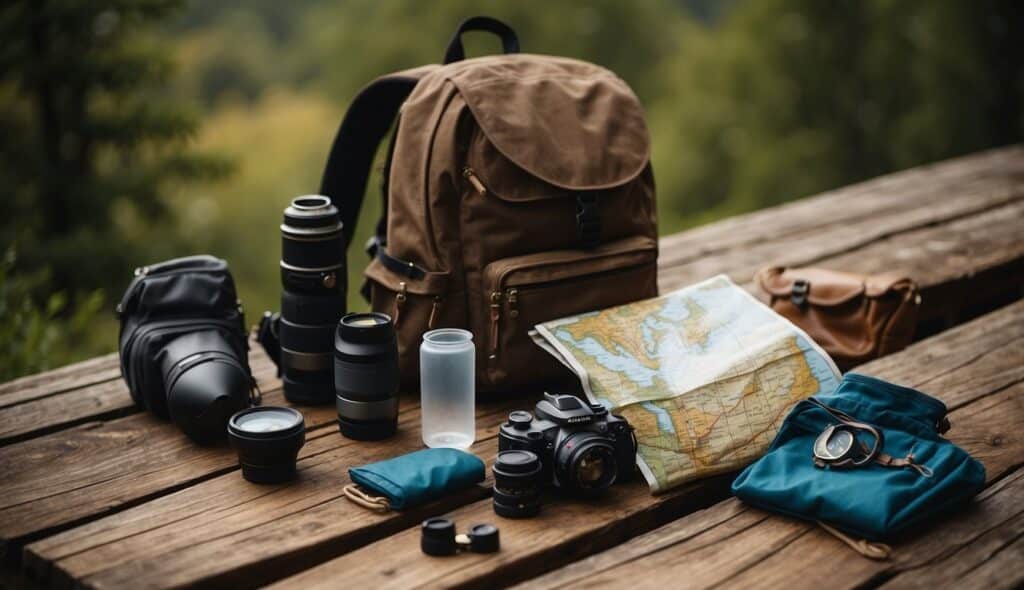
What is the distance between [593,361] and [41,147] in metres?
4.99

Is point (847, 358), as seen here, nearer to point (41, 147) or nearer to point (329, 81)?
point (41, 147)

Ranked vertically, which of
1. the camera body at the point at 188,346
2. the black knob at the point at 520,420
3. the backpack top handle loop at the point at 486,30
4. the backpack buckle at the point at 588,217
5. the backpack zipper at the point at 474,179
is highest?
the backpack top handle loop at the point at 486,30

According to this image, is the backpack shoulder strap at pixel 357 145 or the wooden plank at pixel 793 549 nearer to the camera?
the wooden plank at pixel 793 549

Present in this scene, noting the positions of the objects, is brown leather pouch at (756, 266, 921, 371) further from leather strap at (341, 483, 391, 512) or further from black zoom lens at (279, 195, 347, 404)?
leather strap at (341, 483, 391, 512)

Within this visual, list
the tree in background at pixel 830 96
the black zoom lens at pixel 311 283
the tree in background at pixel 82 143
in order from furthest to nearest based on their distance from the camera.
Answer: the tree in background at pixel 830 96, the tree in background at pixel 82 143, the black zoom lens at pixel 311 283

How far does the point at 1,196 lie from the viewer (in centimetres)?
580

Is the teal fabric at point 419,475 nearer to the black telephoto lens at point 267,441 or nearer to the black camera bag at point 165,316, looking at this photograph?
the black telephoto lens at point 267,441

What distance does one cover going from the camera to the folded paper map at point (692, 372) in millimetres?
2230

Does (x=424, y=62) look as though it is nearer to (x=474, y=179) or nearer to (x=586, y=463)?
(x=474, y=179)

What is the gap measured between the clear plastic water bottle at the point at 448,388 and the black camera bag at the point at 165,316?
16.9 inches

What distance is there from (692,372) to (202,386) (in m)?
1.06

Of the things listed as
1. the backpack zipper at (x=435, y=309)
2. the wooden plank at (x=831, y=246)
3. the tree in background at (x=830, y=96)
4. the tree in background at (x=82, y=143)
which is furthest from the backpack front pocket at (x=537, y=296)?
the tree in background at (x=830, y=96)

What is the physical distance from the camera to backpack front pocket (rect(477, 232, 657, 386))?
2.47 meters

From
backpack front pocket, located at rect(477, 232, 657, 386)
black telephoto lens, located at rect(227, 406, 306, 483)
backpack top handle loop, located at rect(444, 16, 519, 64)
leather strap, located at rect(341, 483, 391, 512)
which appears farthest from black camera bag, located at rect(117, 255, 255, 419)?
backpack top handle loop, located at rect(444, 16, 519, 64)
